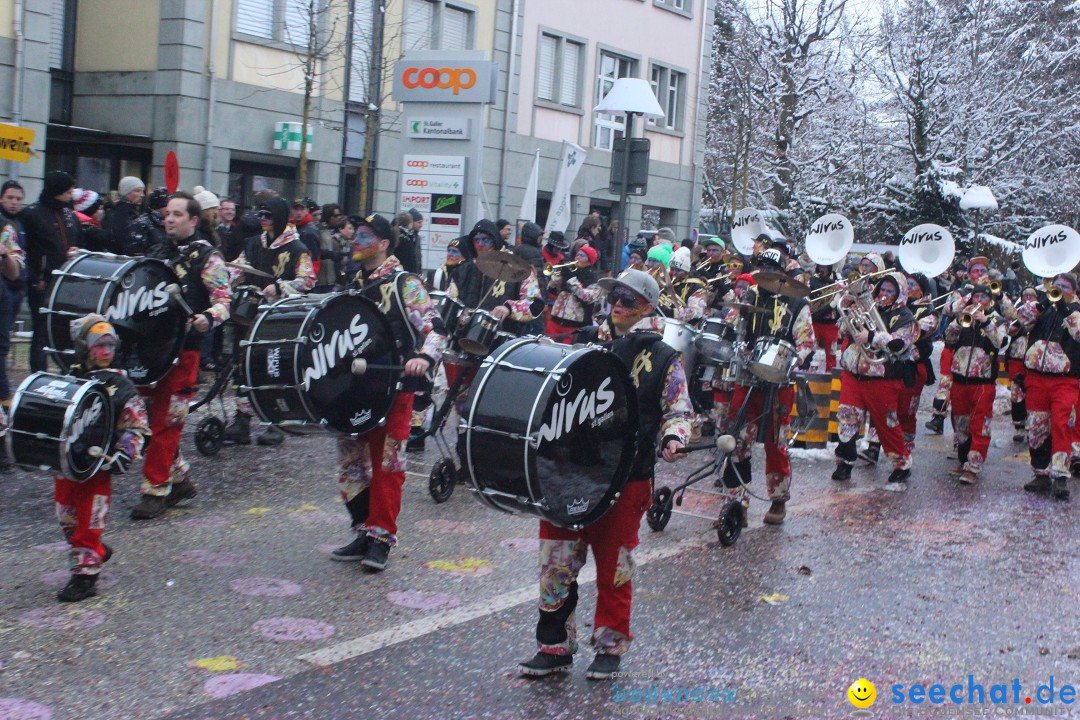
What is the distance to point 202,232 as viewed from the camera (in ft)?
32.4

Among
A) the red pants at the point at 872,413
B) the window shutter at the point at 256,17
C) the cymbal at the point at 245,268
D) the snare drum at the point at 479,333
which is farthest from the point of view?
the window shutter at the point at 256,17

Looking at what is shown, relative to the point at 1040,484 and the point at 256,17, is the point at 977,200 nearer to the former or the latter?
the point at 256,17

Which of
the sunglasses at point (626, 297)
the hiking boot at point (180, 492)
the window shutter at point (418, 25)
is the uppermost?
the window shutter at point (418, 25)

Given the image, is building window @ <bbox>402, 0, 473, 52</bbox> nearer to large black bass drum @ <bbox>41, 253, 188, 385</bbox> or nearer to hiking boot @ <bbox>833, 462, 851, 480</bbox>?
hiking boot @ <bbox>833, 462, 851, 480</bbox>

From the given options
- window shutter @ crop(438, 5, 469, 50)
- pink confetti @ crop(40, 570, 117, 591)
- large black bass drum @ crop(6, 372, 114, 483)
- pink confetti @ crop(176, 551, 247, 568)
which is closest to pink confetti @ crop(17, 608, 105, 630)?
pink confetti @ crop(40, 570, 117, 591)

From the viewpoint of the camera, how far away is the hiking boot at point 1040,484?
1064 cm

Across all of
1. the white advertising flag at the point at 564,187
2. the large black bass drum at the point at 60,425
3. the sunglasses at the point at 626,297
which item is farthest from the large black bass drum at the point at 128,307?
the white advertising flag at the point at 564,187

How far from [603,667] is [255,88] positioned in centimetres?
1709

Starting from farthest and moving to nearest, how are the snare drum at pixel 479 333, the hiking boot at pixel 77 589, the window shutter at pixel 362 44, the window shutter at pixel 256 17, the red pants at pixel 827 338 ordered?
the window shutter at pixel 362 44, the window shutter at pixel 256 17, the red pants at pixel 827 338, the snare drum at pixel 479 333, the hiking boot at pixel 77 589

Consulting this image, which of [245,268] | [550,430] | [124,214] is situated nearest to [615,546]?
[550,430]

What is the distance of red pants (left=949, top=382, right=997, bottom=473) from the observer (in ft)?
35.9

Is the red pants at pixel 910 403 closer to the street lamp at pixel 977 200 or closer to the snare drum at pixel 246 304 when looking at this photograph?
the snare drum at pixel 246 304

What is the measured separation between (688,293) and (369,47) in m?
10.7

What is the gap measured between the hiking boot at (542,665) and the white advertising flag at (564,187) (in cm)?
1546
